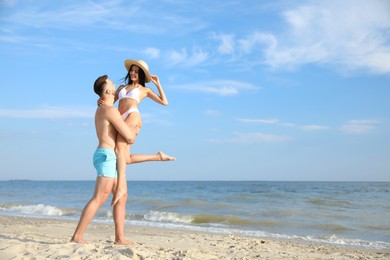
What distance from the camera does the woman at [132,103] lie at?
4.65 meters

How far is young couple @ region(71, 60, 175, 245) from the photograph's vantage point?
4547mm

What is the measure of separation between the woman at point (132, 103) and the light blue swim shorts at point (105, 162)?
75mm

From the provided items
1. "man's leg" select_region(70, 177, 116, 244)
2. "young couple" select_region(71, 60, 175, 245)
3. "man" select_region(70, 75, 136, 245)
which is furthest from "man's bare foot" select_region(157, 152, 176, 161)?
"man's leg" select_region(70, 177, 116, 244)

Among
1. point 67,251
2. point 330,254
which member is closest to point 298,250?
point 330,254

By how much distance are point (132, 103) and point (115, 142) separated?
0.52m

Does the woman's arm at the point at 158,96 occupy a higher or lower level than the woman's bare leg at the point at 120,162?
higher

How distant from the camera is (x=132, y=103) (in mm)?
4895

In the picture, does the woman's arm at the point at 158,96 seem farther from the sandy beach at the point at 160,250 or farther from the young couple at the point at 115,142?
the sandy beach at the point at 160,250

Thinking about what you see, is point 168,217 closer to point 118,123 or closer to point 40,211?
point 40,211

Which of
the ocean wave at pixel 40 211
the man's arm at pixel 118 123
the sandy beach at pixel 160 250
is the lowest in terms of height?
the ocean wave at pixel 40 211

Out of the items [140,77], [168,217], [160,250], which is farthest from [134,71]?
[168,217]

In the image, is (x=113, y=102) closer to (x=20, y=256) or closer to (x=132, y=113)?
(x=132, y=113)

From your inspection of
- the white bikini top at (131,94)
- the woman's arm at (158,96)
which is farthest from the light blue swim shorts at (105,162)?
the woman's arm at (158,96)

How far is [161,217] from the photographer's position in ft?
43.3
